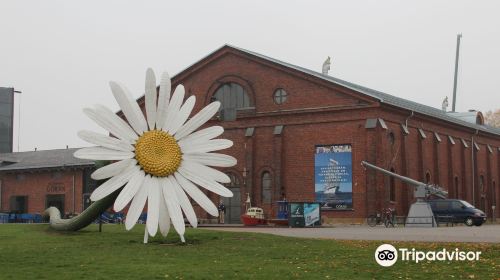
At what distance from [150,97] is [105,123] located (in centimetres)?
99

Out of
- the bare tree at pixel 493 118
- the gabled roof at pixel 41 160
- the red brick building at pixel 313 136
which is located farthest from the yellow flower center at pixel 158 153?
the bare tree at pixel 493 118

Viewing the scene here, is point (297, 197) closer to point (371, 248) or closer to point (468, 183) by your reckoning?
point (468, 183)

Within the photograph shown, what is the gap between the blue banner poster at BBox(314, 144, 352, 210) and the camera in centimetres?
3891

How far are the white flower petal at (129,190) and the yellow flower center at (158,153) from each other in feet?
0.63

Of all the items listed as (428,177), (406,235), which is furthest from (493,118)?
(406,235)

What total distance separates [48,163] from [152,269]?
43957mm

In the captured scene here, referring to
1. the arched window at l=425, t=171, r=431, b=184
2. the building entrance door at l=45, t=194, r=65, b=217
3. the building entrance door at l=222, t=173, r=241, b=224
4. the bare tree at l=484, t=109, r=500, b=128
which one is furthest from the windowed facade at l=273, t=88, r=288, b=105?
the bare tree at l=484, t=109, r=500, b=128

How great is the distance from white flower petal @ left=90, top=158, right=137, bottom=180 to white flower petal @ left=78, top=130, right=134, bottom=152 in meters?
0.27

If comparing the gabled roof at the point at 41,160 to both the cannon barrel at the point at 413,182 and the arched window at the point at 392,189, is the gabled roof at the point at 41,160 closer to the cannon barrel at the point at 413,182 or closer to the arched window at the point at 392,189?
the arched window at the point at 392,189

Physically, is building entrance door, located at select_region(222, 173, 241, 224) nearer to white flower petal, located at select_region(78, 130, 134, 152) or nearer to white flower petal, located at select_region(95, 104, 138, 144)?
white flower petal, located at select_region(95, 104, 138, 144)

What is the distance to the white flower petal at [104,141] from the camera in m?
11.0

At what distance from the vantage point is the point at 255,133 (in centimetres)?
4300

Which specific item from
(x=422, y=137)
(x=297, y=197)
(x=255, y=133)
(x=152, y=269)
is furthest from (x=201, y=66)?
(x=152, y=269)

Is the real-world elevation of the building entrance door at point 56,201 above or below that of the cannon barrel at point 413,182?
below
